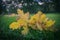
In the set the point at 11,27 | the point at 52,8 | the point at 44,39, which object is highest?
the point at 52,8

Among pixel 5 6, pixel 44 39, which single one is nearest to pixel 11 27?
pixel 5 6

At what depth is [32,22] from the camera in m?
1.73

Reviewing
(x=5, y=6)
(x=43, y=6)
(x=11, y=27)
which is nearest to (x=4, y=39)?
(x=11, y=27)

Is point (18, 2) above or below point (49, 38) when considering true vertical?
above

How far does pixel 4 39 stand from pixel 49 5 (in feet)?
1.54

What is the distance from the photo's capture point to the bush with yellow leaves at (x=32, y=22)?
5.65ft

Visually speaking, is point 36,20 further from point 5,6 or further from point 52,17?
point 5,6

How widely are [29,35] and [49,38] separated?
6.5 inches

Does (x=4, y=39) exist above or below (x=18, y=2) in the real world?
below

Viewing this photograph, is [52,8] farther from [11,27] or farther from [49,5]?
[11,27]

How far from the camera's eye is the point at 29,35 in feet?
5.65

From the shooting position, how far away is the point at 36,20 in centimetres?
173

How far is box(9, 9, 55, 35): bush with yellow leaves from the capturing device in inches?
67.8

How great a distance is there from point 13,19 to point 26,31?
5.7 inches
